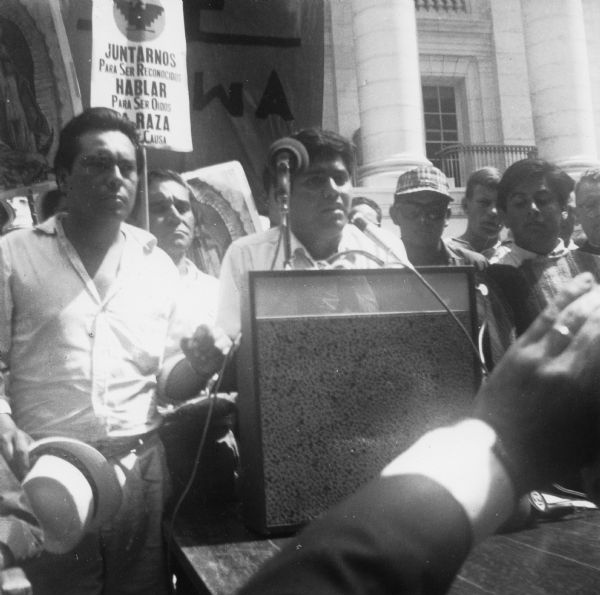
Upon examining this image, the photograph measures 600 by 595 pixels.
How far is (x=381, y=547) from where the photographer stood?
0.43m

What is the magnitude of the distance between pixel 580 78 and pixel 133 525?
14.5 metres

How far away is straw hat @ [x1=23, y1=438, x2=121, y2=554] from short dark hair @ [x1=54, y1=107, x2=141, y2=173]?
0.93 m

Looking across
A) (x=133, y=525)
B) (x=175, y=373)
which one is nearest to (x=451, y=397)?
(x=175, y=373)

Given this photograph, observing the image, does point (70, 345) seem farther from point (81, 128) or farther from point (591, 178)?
point (591, 178)

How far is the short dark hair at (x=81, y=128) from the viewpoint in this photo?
6.76 feet

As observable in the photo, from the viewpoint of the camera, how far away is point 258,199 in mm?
5250

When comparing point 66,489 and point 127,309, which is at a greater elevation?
point 127,309

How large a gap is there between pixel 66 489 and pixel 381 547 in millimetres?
1003

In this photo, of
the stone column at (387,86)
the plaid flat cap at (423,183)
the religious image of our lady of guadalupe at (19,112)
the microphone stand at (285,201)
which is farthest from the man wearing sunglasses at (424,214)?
the stone column at (387,86)

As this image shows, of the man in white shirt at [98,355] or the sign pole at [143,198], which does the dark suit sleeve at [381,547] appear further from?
the sign pole at [143,198]

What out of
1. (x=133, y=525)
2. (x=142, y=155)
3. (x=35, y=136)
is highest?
(x=35, y=136)

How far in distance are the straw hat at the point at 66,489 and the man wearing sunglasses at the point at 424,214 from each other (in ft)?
6.14

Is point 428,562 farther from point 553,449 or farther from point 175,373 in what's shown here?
point 175,373

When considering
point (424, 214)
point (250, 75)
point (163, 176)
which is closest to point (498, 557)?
point (424, 214)
